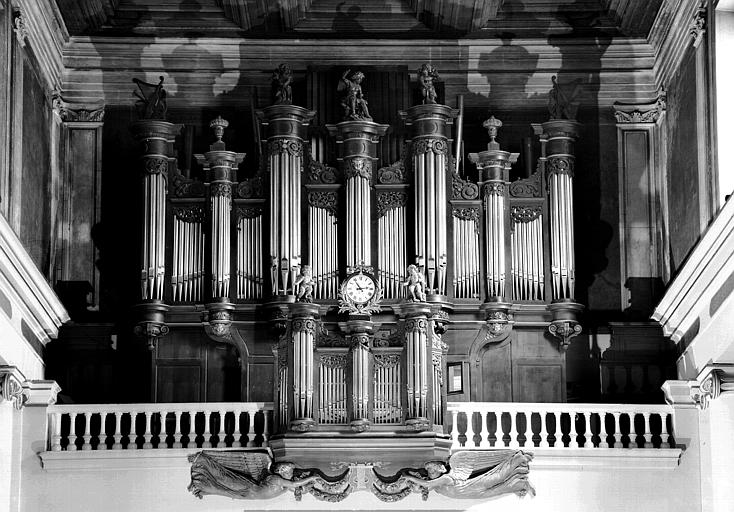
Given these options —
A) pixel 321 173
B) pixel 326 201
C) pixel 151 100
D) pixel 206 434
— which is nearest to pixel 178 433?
pixel 206 434

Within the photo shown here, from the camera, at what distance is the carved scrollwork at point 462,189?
26906mm

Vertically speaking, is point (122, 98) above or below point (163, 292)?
above

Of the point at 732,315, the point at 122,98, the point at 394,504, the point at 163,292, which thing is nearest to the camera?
the point at 732,315

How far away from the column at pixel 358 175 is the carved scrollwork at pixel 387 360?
1.94 metres

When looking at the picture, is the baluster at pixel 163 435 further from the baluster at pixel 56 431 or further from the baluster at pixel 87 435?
the baluster at pixel 56 431

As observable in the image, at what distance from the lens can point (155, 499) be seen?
2494cm

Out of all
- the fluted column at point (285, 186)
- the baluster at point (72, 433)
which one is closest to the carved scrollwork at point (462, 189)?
the fluted column at point (285, 186)

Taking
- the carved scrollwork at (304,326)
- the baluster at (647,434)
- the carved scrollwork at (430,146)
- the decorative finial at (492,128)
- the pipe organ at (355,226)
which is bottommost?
the baluster at (647,434)

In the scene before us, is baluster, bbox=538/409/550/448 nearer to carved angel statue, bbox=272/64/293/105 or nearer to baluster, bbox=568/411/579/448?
baluster, bbox=568/411/579/448

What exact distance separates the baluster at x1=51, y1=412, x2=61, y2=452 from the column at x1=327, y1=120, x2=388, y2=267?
14.2ft

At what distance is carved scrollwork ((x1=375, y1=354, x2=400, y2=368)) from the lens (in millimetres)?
24781

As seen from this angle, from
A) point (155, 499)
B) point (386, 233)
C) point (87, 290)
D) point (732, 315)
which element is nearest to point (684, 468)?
point (732, 315)

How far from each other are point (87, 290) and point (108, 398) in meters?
1.60

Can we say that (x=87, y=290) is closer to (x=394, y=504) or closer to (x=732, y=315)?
(x=394, y=504)
